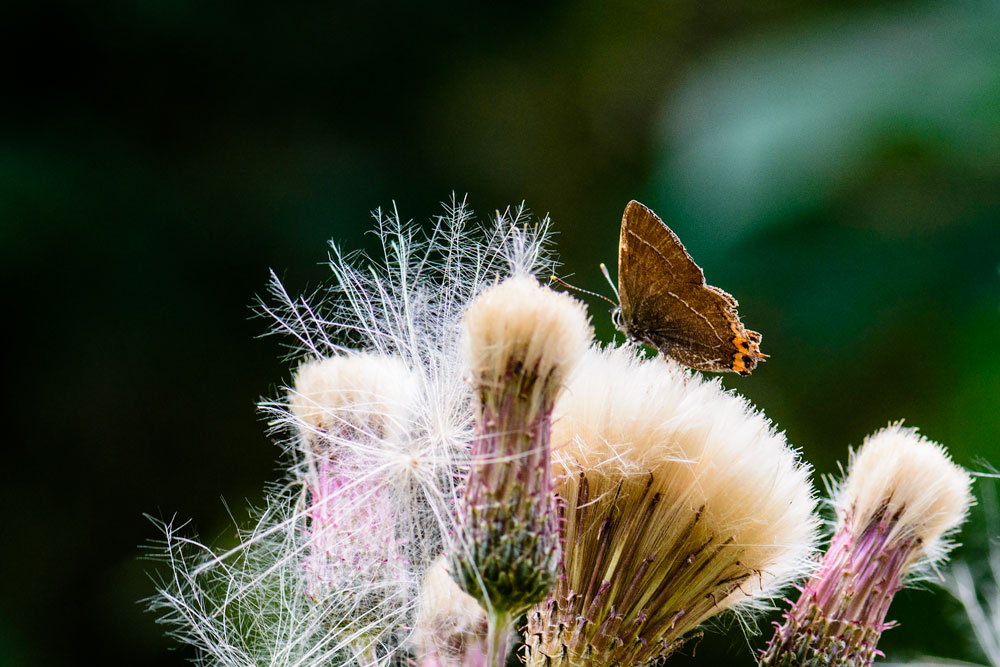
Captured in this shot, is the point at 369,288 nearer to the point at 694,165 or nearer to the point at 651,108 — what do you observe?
the point at 694,165

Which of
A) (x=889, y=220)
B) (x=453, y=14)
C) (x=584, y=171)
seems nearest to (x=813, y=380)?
(x=889, y=220)

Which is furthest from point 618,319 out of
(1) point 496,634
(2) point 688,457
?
(1) point 496,634

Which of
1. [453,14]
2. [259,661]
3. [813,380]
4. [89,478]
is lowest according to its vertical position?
[259,661]

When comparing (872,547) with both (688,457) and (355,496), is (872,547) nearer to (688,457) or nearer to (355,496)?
(688,457)

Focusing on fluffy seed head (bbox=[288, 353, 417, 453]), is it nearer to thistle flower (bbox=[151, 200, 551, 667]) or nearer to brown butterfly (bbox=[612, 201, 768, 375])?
thistle flower (bbox=[151, 200, 551, 667])

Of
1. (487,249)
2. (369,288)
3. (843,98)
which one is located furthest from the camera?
(843,98)

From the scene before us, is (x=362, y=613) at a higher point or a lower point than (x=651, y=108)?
lower

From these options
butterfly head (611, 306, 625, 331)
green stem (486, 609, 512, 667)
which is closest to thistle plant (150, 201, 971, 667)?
green stem (486, 609, 512, 667)
